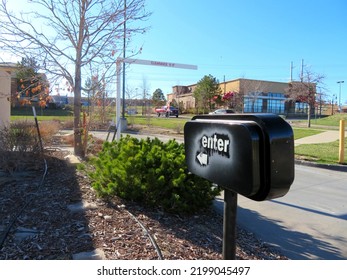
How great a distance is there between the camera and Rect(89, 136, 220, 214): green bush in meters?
4.23

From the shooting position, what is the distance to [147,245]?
3.28m

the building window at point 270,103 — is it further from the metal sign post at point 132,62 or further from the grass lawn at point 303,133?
the metal sign post at point 132,62

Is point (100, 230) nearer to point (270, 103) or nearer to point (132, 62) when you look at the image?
point (132, 62)

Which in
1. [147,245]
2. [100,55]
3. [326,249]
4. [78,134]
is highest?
[100,55]

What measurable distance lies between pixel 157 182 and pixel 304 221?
2432 mm

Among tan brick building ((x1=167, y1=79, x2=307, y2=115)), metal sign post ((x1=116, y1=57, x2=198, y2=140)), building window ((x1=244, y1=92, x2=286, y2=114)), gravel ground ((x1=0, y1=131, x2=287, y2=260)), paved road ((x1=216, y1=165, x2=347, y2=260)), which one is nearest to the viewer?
gravel ground ((x1=0, y1=131, x2=287, y2=260))

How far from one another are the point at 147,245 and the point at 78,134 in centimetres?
571

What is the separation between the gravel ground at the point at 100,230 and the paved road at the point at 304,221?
36 centimetres

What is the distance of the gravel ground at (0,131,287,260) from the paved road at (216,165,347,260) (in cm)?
36

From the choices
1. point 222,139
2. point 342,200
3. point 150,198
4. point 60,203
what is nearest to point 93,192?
point 60,203

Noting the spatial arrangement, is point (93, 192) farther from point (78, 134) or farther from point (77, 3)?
point (77, 3)

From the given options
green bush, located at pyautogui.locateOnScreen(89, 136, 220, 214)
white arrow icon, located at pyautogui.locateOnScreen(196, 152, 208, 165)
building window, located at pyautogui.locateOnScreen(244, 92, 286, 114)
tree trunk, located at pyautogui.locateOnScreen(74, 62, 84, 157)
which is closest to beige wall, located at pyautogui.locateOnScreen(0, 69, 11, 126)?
tree trunk, located at pyautogui.locateOnScreen(74, 62, 84, 157)

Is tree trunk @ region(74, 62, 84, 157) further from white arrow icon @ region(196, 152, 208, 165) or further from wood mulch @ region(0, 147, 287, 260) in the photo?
white arrow icon @ region(196, 152, 208, 165)

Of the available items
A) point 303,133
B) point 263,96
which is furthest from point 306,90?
point 263,96
